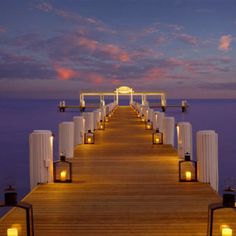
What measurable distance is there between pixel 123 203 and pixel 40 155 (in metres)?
1.68

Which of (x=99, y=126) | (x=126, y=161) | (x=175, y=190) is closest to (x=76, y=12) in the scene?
(x=99, y=126)

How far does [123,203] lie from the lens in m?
5.54

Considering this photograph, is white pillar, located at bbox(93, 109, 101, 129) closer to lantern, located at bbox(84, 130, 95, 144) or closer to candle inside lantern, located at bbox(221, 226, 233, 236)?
lantern, located at bbox(84, 130, 95, 144)

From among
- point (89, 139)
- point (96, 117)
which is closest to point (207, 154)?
point (89, 139)

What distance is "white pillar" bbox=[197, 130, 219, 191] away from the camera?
6.48 meters

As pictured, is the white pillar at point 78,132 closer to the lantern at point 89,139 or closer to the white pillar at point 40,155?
the lantern at point 89,139

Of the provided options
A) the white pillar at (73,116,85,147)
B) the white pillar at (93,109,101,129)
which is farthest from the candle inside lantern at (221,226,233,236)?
the white pillar at (93,109,101,129)

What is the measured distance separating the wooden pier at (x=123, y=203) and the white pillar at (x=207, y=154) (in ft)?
0.70

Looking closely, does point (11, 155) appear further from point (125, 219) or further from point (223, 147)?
point (125, 219)

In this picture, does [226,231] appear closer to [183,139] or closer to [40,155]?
[40,155]

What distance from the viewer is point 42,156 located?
21.5ft

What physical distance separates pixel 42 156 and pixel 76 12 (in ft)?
101

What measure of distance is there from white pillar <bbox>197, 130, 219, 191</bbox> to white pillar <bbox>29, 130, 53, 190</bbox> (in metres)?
2.28

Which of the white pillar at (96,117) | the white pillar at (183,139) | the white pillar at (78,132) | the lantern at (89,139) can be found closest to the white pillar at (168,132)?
the lantern at (89,139)
